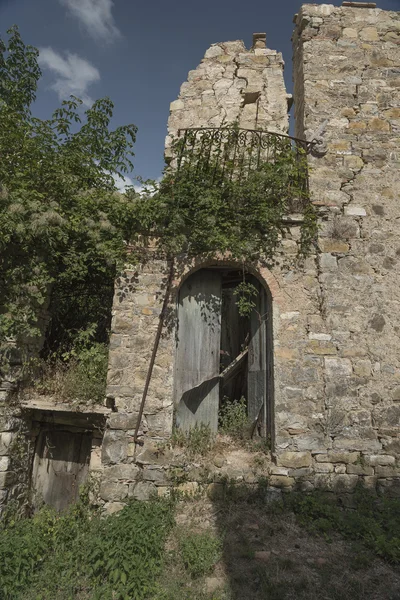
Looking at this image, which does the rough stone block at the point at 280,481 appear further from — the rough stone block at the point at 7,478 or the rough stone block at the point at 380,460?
the rough stone block at the point at 7,478

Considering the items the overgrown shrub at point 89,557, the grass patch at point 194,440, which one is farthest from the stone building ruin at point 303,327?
the overgrown shrub at point 89,557

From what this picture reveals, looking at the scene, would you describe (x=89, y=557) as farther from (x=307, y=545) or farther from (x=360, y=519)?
(x=360, y=519)

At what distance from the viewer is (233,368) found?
17.8 ft

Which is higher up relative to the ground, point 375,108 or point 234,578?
point 375,108

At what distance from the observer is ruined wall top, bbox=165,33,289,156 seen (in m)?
5.76

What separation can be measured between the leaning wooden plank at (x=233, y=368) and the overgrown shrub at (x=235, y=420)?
35 centimetres

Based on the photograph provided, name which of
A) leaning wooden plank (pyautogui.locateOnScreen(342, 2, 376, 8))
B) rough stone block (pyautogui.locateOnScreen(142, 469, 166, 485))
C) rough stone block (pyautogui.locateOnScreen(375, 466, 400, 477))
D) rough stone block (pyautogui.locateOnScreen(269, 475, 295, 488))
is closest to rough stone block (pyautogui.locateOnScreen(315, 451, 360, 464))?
rough stone block (pyautogui.locateOnScreen(375, 466, 400, 477))

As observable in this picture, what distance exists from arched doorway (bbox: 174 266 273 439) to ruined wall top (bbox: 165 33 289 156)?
7.96 feet

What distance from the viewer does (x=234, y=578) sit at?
319 cm

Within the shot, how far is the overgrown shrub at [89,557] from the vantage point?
10.4ft

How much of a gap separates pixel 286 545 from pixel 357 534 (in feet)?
2.40

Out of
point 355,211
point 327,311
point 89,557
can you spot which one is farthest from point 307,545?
point 355,211

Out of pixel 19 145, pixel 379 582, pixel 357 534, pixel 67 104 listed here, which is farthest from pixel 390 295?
pixel 67 104

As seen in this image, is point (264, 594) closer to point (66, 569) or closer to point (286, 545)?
point (286, 545)
